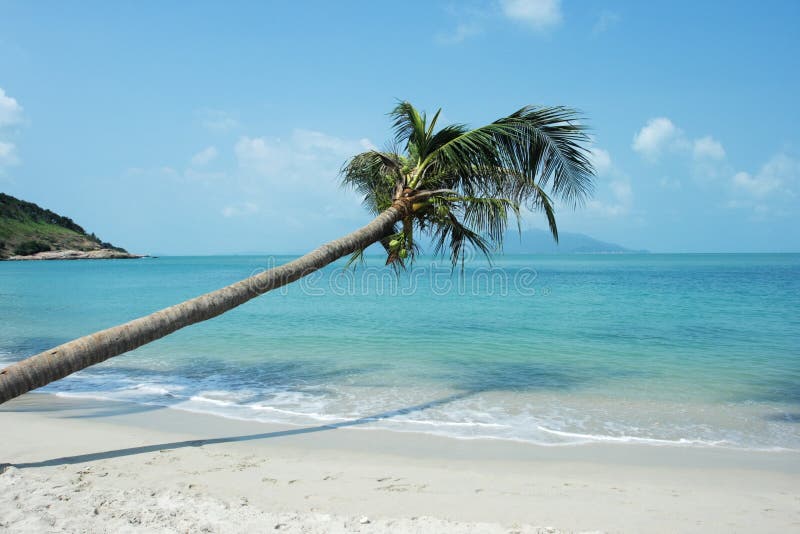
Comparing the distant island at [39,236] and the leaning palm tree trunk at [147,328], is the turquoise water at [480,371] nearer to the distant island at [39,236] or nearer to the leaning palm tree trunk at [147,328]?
the leaning palm tree trunk at [147,328]

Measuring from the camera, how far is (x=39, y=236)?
331 feet

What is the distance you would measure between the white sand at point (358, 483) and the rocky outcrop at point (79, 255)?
10983cm

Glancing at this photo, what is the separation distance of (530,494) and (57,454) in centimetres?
489

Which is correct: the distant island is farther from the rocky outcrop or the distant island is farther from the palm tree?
the palm tree

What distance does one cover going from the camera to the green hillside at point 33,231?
96125mm

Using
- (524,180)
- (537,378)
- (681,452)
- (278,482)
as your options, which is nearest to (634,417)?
(681,452)

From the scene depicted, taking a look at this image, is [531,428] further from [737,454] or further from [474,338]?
[474,338]


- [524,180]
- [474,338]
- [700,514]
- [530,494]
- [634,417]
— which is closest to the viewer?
[700,514]

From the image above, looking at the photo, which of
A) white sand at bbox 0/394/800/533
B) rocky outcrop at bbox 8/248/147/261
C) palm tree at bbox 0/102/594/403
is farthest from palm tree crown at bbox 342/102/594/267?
rocky outcrop at bbox 8/248/147/261

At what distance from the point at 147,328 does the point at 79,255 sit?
123 metres

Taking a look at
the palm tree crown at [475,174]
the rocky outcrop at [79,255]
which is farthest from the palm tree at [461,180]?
the rocky outcrop at [79,255]

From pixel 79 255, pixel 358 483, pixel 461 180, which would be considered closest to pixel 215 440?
pixel 358 483

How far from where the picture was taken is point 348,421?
24.0 ft

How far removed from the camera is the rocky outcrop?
9669 centimetres
